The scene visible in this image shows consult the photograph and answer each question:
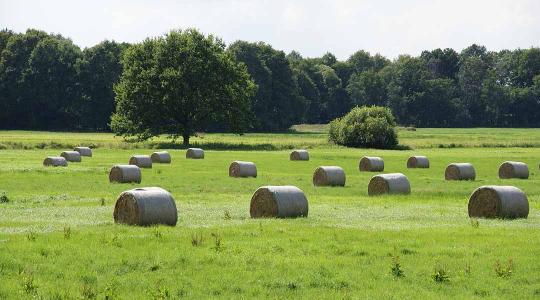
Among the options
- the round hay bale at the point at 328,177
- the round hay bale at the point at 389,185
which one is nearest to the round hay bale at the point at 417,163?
the round hay bale at the point at 328,177

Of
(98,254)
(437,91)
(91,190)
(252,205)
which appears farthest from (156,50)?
(437,91)

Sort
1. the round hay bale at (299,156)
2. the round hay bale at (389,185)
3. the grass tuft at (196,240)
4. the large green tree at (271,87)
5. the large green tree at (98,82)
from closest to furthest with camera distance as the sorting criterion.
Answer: the grass tuft at (196,240) < the round hay bale at (389,185) < the round hay bale at (299,156) < the large green tree at (98,82) < the large green tree at (271,87)

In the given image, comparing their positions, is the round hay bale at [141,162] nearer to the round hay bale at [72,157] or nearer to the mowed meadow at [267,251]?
the round hay bale at [72,157]

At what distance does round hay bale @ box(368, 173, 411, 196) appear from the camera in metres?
36.4

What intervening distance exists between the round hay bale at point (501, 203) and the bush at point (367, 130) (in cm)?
7005

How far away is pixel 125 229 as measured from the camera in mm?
22312

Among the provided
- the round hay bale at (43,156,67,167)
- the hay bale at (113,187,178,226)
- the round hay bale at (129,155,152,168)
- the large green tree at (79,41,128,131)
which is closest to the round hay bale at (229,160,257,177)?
the round hay bale at (129,155,152,168)

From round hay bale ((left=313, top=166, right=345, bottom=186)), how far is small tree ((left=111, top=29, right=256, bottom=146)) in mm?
55888

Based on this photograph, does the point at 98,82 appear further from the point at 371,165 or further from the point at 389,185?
the point at 389,185

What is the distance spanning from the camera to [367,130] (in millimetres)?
97062

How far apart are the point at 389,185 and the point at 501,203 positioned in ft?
33.9

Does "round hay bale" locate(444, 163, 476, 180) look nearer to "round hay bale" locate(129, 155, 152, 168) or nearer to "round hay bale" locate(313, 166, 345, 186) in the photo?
"round hay bale" locate(313, 166, 345, 186)

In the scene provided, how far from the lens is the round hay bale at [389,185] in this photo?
36406 millimetres

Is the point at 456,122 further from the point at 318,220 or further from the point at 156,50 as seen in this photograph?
the point at 318,220
